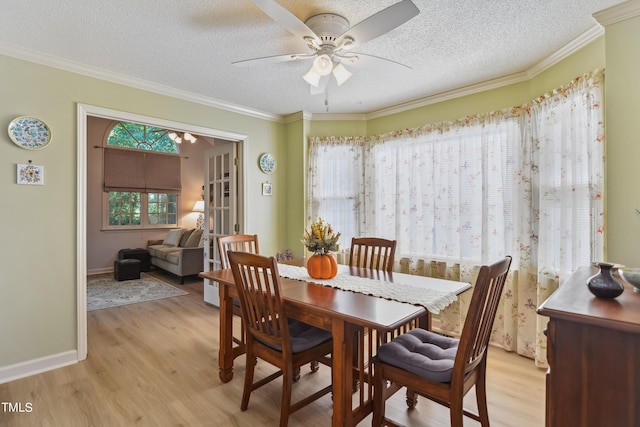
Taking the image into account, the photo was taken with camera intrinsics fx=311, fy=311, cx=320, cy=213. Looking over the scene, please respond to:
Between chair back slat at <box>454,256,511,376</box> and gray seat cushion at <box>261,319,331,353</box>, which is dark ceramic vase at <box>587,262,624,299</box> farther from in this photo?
gray seat cushion at <box>261,319,331,353</box>

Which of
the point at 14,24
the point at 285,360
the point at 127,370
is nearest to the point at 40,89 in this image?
the point at 14,24

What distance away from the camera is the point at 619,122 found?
1.88m

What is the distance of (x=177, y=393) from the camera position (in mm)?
2154

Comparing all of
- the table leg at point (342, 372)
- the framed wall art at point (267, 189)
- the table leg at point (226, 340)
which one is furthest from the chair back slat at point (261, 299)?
the framed wall art at point (267, 189)

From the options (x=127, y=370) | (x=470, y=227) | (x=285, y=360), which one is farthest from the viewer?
(x=470, y=227)

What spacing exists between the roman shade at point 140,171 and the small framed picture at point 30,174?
425 cm

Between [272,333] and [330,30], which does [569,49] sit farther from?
[272,333]

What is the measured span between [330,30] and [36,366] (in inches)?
A: 131

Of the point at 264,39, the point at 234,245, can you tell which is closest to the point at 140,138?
the point at 234,245

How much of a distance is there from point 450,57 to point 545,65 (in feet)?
2.62

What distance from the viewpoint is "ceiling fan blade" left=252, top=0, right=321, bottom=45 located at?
1479 mm

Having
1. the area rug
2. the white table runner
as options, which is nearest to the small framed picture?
the white table runner

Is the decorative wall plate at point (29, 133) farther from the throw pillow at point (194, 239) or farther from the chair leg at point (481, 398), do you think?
the chair leg at point (481, 398)

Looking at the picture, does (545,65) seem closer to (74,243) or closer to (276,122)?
(276,122)
